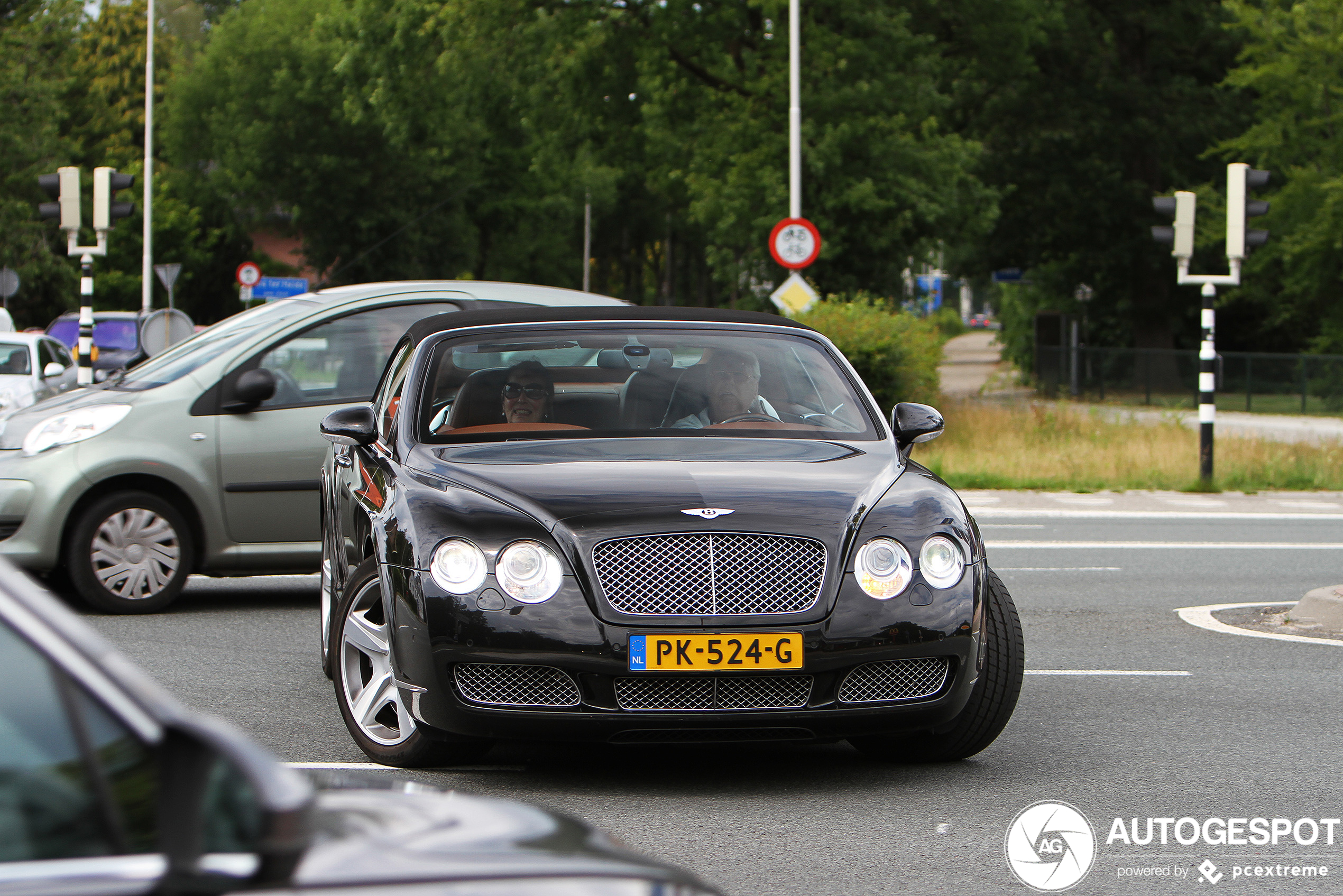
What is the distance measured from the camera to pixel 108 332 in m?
39.2

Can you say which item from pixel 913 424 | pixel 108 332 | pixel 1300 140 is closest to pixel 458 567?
pixel 913 424

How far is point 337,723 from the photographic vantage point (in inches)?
255

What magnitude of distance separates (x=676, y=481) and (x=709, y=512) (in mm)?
256

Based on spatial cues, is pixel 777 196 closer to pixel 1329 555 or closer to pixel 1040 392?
pixel 1040 392

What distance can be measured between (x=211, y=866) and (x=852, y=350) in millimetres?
19558

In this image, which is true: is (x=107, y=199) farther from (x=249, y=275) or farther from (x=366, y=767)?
(x=249, y=275)

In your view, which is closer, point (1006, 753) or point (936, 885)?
point (936, 885)

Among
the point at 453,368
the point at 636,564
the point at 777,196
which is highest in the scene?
the point at 777,196

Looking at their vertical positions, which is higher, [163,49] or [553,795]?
[163,49]

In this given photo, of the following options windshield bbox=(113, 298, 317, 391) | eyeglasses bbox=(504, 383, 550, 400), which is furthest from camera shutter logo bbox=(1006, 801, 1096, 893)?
windshield bbox=(113, 298, 317, 391)

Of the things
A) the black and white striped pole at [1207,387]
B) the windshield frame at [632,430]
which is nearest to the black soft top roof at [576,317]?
the windshield frame at [632,430]

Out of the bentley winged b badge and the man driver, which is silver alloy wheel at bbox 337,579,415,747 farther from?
the man driver

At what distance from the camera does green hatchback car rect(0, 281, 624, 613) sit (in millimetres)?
8984

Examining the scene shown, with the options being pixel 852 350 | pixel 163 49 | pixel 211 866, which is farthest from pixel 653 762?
pixel 163 49
